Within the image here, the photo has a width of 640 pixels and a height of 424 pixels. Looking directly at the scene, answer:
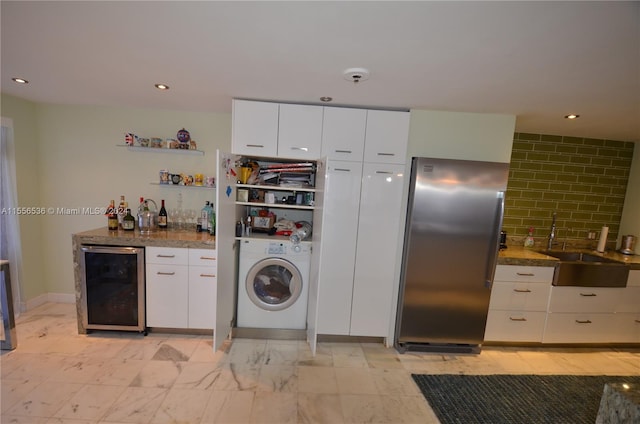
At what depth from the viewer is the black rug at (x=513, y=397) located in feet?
6.31

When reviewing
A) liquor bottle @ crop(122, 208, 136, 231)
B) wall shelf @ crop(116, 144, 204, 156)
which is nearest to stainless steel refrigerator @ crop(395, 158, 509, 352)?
wall shelf @ crop(116, 144, 204, 156)

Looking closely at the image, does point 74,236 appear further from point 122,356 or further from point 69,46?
point 69,46

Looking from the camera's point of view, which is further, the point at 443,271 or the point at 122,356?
Answer: the point at 443,271

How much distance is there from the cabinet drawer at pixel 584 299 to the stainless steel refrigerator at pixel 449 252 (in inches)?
30.0

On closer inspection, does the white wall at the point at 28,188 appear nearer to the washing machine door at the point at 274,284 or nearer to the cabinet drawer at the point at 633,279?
the washing machine door at the point at 274,284

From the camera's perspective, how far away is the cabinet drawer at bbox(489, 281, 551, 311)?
2625 millimetres

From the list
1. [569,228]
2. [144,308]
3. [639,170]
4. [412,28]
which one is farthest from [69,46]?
[639,170]

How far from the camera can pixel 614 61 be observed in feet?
4.73

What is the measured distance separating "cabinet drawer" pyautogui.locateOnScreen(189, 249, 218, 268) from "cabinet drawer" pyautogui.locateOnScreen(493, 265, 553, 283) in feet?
8.92

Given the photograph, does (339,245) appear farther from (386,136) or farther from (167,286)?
(167,286)

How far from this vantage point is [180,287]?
2559mm

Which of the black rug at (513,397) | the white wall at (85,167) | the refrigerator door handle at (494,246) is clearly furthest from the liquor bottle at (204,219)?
the refrigerator door handle at (494,246)

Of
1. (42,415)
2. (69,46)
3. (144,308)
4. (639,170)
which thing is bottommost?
(42,415)

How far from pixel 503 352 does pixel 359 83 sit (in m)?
2.90
